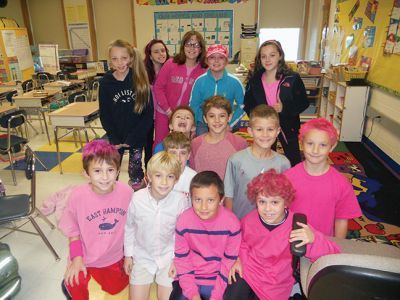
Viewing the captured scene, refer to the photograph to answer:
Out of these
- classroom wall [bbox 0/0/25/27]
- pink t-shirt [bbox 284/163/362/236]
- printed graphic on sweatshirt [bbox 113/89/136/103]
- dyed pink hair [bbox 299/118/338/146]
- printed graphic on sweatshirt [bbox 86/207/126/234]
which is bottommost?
printed graphic on sweatshirt [bbox 86/207/126/234]

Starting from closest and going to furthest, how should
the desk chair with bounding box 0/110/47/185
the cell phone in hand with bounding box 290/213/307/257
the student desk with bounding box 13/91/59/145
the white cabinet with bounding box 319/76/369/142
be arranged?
the cell phone in hand with bounding box 290/213/307/257, the desk chair with bounding box 0/110/47/185, the white cabinet with bounding box 319/76/369/142, the student desk with bounding box 13/91/59/145

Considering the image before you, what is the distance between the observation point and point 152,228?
5.42 feet

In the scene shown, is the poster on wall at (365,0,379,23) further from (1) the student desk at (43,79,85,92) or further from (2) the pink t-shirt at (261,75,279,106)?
(1) the student desk at (43,79,85,92)

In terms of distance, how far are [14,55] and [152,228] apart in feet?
27.7

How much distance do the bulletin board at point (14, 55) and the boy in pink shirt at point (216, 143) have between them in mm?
7803

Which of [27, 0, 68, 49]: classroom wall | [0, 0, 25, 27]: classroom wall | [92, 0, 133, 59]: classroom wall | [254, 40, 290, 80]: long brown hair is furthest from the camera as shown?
[27, 0, 68, 49]: classroom wall

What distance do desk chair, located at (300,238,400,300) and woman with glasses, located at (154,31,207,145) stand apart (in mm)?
2194

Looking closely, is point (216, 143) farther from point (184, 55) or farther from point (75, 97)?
point (75, 97)

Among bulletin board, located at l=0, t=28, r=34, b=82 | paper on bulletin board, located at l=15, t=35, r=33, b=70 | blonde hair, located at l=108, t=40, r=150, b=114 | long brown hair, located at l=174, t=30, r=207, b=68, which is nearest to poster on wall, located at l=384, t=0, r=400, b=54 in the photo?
long brown hair, located at l=174, t=30, r=207, b=68

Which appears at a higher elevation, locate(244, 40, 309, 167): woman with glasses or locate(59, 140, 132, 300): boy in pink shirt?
locate(244, 40, 309, 167): woman with glasses

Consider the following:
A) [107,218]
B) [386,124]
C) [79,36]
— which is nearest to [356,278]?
[107,218]

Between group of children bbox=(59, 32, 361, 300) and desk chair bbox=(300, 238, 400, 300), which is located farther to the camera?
group of children bbox=(59, 32, 361, 300)

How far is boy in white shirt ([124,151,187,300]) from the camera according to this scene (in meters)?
1.63

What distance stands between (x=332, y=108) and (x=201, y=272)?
15.7 ft
